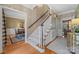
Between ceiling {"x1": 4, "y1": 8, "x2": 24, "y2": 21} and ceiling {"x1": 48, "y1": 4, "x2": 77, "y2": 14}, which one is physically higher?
ceiling {"x1": 48, "y1": 4, "x2": 77, "y2": 14}

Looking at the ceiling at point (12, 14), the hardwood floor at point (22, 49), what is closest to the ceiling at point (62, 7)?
the ceiling at point (12, 14)

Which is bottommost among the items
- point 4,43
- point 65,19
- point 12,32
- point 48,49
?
point 48,49

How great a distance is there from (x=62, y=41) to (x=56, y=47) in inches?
6.6

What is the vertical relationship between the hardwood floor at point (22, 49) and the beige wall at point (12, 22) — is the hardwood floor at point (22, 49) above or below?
below

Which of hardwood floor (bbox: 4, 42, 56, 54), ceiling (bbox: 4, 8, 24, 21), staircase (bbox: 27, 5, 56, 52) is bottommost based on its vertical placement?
hardwood floor (bbox: 4, 42, 56, 54)

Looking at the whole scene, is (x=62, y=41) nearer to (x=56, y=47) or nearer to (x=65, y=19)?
(x=56, y=47)

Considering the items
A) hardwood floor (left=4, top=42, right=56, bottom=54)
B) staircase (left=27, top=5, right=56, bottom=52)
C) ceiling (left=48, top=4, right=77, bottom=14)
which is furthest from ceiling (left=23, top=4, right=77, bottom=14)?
hardwood floor (left=4, top=42, right=56, bottom=54)

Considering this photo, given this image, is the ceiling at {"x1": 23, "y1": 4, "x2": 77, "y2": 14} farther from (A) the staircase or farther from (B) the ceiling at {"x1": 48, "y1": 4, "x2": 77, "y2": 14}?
(A) the staircase

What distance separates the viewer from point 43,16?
1848mm

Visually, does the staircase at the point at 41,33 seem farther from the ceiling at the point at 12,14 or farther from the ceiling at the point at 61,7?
the ceiling at the point at 12,14

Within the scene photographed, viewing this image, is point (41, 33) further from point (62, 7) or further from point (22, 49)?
point (62, 7)
